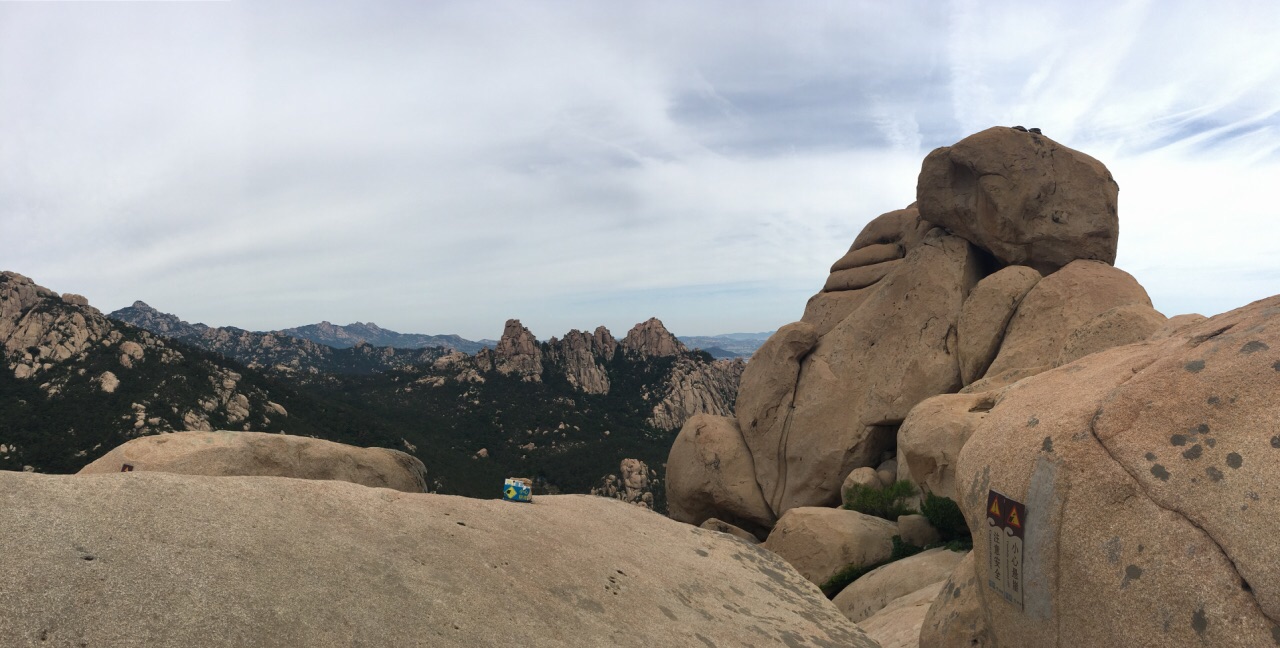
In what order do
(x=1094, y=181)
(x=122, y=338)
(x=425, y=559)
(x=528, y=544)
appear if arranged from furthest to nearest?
(x=122, y=338) → (x=1094, y=181) → (x=528, y=544) → (x=425, y=559)

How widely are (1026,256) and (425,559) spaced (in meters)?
28.1

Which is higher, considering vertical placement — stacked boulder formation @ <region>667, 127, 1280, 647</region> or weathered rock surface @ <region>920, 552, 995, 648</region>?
stacked boulder formation @ <region>667, 127, 1280, 647</region>

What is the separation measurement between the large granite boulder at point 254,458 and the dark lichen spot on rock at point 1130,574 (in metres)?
16.8

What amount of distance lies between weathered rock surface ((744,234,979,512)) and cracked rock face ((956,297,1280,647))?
18.6 m

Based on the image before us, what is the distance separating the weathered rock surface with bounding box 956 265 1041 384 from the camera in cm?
2562

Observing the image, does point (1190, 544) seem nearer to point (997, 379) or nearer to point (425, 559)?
point (425, 559)

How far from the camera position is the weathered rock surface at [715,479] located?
101 ft

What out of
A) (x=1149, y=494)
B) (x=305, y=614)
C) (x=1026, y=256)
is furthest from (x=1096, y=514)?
(x=1026, y=256)

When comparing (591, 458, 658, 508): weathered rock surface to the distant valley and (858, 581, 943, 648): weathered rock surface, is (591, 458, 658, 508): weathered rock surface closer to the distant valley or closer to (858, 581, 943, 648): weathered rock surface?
the distant valley

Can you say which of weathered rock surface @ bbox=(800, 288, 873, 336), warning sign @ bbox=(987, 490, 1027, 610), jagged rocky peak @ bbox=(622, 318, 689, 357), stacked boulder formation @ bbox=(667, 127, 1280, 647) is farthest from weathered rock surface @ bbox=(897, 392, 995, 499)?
jagged rocky peak @ bbox=(622, 318, 689, 357)

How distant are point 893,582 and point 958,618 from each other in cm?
764

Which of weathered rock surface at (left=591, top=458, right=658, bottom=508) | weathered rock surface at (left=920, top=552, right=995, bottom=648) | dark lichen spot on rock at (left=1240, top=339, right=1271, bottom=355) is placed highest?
dark lichen spot on rock at (left=1240, top=339, right=1271, bottom=355)

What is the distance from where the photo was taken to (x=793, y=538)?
21.9 meters

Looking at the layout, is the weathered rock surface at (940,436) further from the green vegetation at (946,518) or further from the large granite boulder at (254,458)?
the large granite boulder at (254,458)
